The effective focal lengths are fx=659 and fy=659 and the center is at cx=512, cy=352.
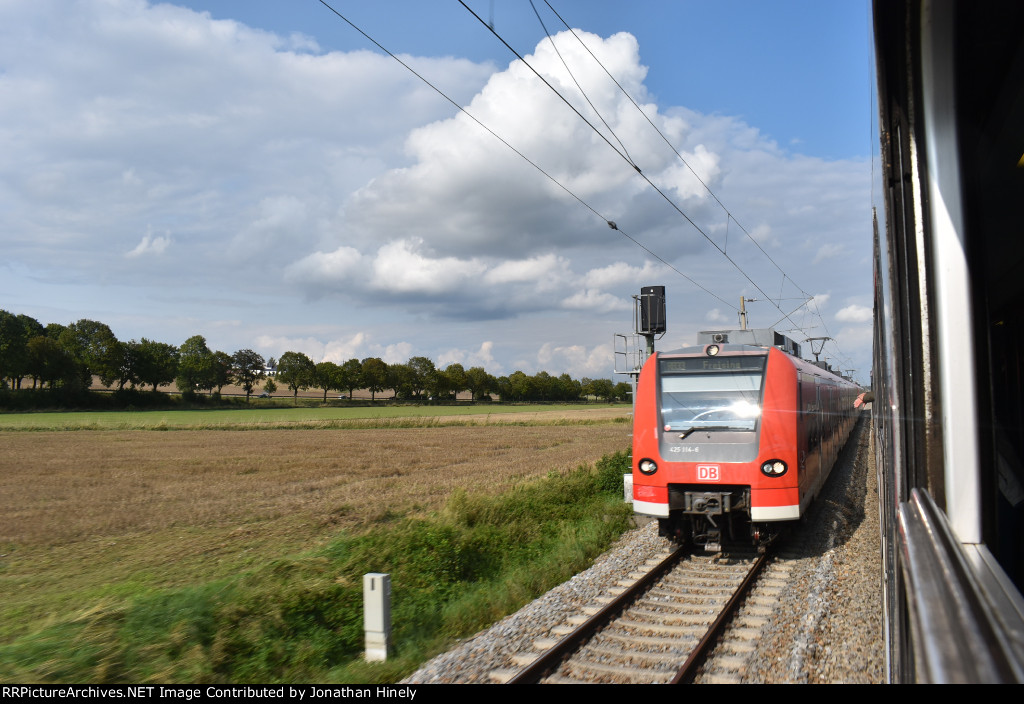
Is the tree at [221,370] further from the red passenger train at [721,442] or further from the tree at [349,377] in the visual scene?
the red passenger train at [721,442]

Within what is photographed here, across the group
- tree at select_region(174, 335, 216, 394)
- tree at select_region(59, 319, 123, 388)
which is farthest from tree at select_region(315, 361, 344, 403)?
tree at select_region(59, 319, 123, 388)

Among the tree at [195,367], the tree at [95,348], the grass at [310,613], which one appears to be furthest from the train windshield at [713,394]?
the tree at [195,367]

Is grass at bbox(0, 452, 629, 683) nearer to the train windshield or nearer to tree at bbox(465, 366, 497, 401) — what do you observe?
the train windshield

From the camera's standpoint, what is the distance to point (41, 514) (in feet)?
49.5

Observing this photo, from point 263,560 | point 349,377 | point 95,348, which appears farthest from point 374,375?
point 263,560

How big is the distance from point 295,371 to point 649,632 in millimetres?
122364

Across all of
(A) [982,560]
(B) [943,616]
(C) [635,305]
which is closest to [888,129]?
(A) [982,560]

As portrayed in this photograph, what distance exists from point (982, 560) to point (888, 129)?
39.5 inches

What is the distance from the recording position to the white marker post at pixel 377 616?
586cm

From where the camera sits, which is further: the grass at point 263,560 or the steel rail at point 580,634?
the grass at point 263,560

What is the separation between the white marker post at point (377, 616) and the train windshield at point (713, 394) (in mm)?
4403

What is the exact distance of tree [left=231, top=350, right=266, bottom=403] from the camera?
112 meters

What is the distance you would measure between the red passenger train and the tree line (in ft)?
284

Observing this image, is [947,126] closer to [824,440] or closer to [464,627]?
[464,627]
